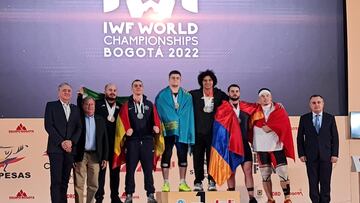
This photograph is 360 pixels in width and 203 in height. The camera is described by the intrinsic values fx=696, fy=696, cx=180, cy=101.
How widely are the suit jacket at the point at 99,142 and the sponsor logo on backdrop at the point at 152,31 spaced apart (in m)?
1.23

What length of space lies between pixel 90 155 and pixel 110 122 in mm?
450

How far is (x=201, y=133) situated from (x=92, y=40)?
183cm

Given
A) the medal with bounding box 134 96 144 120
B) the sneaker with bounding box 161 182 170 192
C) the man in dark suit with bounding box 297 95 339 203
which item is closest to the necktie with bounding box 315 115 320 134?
the man in dark suit with bounding box 297 95 339 203

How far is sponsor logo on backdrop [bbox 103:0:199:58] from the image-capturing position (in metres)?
8.43

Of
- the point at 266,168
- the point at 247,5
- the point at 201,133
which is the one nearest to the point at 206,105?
the point at 201,133

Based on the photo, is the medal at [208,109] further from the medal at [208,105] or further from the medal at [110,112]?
the medal at [110,112]

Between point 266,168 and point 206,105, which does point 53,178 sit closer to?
point 206,105

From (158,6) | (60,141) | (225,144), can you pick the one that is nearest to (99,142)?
(60,141)

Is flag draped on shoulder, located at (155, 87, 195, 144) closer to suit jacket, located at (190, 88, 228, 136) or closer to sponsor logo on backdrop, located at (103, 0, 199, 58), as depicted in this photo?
suit jacket, located at (190, 88, 228, 136)

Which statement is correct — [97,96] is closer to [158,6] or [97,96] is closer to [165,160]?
[165,160]

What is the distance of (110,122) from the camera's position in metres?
7.64

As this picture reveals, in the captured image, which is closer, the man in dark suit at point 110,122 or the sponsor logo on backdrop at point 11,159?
the man in dark suit at point 110,122

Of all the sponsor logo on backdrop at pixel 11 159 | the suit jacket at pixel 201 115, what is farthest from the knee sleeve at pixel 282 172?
the sponsor logo on backdrop at pixel 11 159

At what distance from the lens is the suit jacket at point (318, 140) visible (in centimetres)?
769
